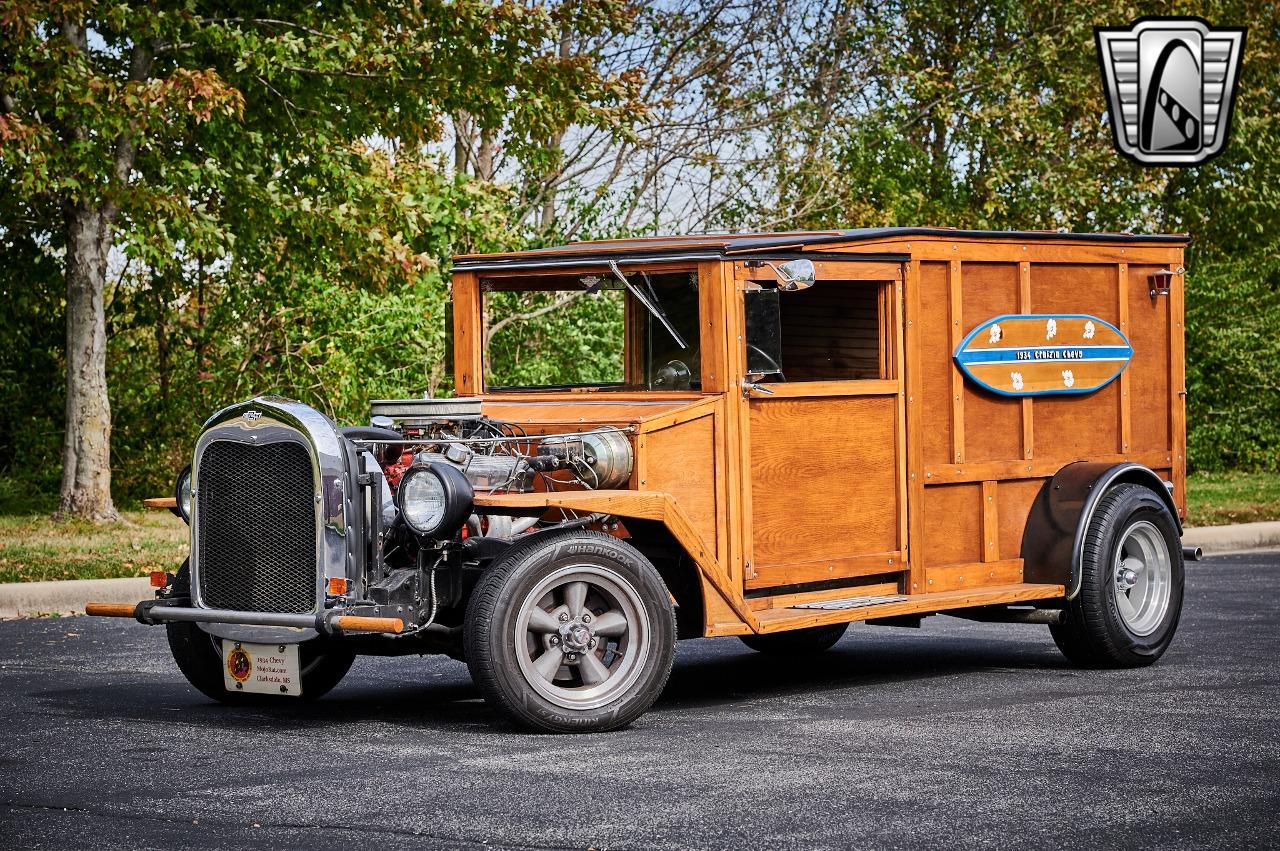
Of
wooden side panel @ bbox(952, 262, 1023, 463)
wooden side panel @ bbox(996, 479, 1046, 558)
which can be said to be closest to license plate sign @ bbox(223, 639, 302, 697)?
wooden side panel @ bbox(952, 262, 1023, 463)

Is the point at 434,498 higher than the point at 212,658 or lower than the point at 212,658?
higher

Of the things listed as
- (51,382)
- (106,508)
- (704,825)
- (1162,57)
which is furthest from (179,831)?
(1162,57)

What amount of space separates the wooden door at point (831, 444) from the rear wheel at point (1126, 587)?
1087 mm

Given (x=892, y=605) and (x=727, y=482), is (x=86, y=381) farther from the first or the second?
(x=892, y=605)

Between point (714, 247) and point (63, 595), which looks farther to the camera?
point (63, 595)

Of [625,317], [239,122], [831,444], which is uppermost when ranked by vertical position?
[239,122]

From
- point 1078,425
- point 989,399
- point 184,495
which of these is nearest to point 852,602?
point 989,399

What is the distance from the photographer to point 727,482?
798 cm

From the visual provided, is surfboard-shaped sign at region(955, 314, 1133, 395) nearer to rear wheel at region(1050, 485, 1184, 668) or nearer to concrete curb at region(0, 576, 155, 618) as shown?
rear wheel at region(1050, 485, 1184, 668)

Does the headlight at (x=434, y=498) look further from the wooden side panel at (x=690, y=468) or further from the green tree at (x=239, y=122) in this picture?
the green tree at (x=239, y=122)

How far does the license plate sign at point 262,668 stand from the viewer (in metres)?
7.40

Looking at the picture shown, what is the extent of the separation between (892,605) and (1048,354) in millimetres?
1769

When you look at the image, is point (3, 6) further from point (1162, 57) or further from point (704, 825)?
point (1162, 57)

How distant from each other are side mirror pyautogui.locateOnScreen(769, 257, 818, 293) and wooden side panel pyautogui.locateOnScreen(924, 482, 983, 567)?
1.36 metres
